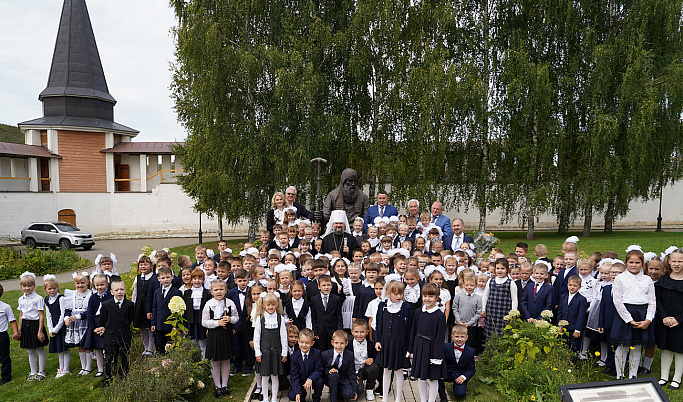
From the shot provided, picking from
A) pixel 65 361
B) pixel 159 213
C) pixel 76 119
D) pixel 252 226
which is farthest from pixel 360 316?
pixel 76 119

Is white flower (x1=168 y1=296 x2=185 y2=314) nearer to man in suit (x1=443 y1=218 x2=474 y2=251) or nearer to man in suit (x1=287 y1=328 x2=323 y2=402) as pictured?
man in suit (x1=287 y1=328 x2=323 y2=402)

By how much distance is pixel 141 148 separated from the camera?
28.7m

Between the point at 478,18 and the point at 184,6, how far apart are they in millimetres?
12397

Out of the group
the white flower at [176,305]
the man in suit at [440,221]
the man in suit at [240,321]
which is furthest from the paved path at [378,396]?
the man in suit at [440,221]

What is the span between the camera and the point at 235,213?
17.0m

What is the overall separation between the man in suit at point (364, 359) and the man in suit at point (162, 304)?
8.95 ft

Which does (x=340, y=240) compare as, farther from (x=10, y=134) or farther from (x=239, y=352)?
(x=10, y=134)

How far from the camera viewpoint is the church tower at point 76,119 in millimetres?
27422

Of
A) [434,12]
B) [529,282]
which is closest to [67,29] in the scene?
[434,12]

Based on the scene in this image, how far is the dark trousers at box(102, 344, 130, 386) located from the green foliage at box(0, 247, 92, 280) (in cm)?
1173

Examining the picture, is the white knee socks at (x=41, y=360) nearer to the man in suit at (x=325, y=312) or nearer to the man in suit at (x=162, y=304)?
the man in suit at (x=162, y=304)

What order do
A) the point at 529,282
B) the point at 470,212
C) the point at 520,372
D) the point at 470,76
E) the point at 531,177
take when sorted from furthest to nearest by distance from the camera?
1. the point at 470,212
2. the point at 531,177
3. the point at 470,76
4. the point at 529,282
5. the point at 520,372

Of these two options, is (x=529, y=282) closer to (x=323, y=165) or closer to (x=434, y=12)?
(x=323, y=165)

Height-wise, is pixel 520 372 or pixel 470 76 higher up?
pixel 470 76
